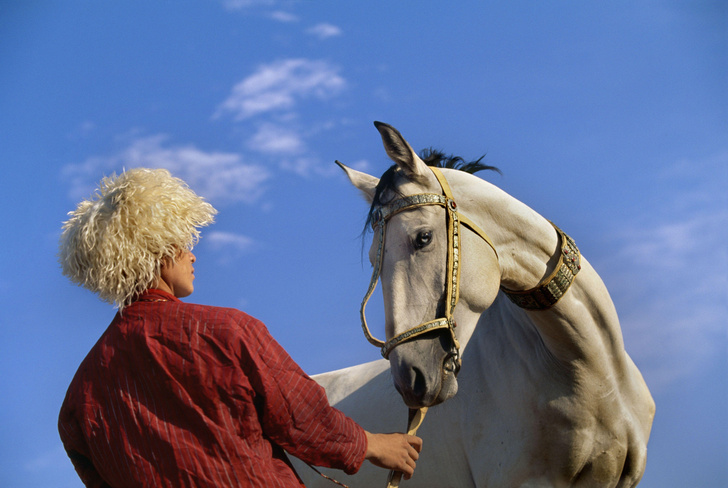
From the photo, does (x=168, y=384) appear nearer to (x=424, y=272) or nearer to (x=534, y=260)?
(x=424, y=272)

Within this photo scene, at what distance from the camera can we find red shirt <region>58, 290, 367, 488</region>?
180 cm

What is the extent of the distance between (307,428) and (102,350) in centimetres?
63

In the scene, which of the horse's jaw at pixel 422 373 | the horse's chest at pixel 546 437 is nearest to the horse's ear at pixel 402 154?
the horse's jaw at pixel 422 373

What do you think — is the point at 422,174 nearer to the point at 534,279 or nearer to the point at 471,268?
the point at 471,268

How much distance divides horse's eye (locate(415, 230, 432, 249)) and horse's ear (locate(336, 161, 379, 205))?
2.35 ft

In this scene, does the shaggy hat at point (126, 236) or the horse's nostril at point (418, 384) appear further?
the horse's nostril at point (418, 384)

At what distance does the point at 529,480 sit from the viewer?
329 cm

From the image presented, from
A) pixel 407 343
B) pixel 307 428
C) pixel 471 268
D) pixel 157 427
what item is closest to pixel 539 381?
pixel 471 268

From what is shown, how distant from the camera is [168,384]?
1816 mm

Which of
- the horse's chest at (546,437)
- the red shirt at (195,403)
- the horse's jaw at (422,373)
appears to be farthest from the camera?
the horse's chest at (546,437)

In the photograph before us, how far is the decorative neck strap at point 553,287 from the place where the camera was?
3166 mm

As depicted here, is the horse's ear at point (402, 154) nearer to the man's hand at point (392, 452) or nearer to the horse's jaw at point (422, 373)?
the horse's jaw at point (422, 373)

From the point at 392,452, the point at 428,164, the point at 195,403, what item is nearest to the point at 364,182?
the point at 428,164

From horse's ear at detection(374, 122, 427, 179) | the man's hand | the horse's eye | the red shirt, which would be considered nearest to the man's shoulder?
the red shirt
